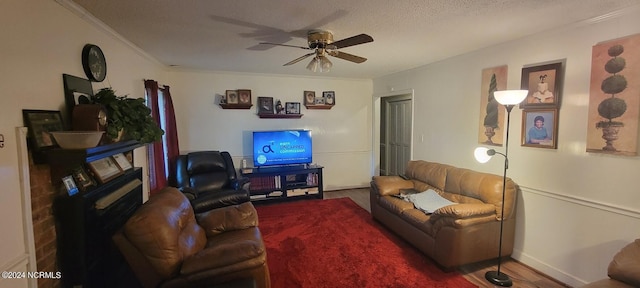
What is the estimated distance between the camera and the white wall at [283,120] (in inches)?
176

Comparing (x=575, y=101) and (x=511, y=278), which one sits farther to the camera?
(x=511, y=278)

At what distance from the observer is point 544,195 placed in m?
2.50

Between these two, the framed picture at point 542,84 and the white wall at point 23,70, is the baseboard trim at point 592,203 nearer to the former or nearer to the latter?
the framed picture at point 542,84

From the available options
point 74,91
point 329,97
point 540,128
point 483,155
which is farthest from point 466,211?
point 329,97

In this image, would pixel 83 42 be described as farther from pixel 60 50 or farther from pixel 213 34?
pixel 213 34

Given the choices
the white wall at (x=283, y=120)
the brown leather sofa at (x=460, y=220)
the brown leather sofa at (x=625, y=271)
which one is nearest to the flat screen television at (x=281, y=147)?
the white wall at (x=283, y=120)

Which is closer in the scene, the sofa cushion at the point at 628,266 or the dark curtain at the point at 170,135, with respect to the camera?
the sofa cushion at the point at 628,266

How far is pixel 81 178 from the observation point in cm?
174

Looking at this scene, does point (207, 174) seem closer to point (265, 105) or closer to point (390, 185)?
point (265, 105)

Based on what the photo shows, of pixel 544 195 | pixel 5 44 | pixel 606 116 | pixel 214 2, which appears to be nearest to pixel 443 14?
pixel 606 116

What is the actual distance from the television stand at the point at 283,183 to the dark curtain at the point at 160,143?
1.13 meters

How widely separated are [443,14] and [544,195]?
6.30 feet

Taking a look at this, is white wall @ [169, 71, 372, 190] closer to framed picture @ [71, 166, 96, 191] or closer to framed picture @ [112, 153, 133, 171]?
framed picture @ [112, 153, 133, 171]

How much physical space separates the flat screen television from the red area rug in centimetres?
99
